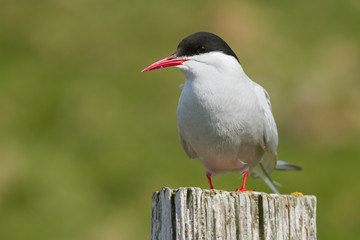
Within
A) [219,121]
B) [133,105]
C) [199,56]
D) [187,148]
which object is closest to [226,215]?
[219,121]

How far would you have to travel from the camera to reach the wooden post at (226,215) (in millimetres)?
3002

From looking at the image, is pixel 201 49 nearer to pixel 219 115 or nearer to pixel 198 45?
pixel 198 45

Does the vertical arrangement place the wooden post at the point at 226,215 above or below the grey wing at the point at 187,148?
below

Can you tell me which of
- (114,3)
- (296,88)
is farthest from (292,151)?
(114,3)

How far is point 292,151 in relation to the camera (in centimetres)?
945

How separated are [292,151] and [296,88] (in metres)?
1.30

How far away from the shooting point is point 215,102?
4.27 meters

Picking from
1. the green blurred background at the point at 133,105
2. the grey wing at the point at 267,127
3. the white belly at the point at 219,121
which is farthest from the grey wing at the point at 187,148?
the green blurred background at the point at 133,105

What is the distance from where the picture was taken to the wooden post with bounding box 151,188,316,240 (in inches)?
118

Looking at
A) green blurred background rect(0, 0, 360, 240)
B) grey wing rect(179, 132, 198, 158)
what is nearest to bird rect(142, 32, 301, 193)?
Answer: grey wing rect(179, 132, 198, 158)

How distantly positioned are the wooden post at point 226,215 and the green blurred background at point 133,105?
482 centimetres

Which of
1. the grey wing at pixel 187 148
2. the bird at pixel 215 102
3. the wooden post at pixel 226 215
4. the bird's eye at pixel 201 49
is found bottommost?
the wooden post at pixel 226 215

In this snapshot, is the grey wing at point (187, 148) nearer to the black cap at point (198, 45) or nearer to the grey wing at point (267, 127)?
the grey wing at point (267, 127)

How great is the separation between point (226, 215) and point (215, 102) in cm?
139
